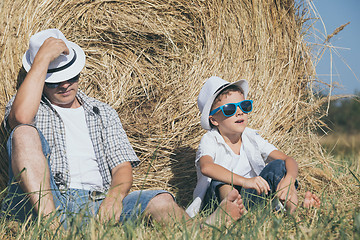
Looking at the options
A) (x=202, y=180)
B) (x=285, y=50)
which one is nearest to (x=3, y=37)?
(x=202, y=180)

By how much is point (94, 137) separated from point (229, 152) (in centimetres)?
79

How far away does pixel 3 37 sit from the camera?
2600 mm

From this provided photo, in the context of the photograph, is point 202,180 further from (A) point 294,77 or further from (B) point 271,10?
(B) point 271,10

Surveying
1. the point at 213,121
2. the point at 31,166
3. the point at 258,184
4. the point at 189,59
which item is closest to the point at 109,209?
the point at 31,166

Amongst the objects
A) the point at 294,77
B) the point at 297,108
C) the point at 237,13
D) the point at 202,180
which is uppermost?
the point at 237,13

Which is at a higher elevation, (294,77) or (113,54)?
(113,54)

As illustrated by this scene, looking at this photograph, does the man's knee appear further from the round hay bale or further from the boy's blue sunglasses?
the boy's blue sunglasses

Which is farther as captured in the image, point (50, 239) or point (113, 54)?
point (113, 54)

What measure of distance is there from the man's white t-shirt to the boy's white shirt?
22.1 inches

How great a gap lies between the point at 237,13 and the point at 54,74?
153 cm

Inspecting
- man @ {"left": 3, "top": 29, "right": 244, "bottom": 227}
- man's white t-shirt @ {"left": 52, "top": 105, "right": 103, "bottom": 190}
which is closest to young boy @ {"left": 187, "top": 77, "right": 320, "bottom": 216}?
man @ {"left": 3, "top": 29, "right": 244, "bottom": 227}

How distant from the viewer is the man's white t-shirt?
2.25 metres

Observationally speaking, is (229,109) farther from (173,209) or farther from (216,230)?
(216,230)

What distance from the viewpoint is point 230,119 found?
2.43 meters
